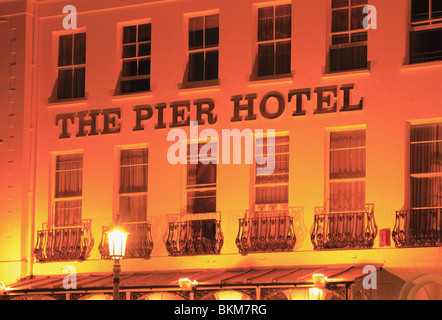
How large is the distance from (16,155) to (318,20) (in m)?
7.93

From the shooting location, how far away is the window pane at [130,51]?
103ft

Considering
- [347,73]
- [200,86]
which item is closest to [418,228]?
[347,73]

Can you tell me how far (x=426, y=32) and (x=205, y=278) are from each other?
6.97 m

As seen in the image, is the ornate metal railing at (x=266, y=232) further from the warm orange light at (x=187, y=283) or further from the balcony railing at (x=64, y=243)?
the balcony railing at (x=64, y=243)

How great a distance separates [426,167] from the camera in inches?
1100

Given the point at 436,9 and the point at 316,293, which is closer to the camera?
the point at 316,293

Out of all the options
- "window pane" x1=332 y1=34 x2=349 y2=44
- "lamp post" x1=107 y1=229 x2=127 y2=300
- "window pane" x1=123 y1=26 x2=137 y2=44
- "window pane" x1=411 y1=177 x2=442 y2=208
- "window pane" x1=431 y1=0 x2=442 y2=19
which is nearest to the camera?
"lamp post" x1=107 y1=229 x2=127 y2=300

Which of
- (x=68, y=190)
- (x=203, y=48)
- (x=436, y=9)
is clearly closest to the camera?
(x=436, y=9)

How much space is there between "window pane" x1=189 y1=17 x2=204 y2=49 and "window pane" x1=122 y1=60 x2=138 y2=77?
1490 mm

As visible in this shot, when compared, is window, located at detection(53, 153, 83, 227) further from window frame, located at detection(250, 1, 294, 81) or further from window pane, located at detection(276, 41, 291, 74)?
window pane, located at detection(276, 41, 291, 74)

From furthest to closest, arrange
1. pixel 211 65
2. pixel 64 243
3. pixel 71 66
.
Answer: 1. pixel 71 66
2. pixel 64 243
3. pixel 211 65

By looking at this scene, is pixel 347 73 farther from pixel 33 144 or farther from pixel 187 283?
pixel 33 144

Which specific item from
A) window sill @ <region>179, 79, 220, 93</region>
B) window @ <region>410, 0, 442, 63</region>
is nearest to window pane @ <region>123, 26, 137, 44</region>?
window sill @ <region>179, 79, 220, 93</region>

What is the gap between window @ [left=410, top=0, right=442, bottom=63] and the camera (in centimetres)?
2819
